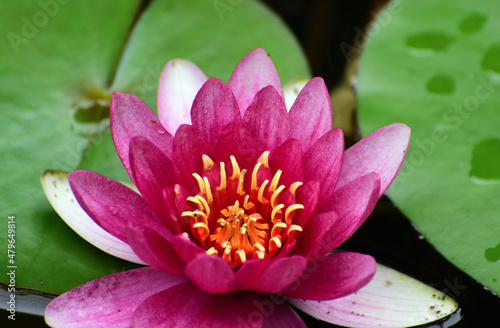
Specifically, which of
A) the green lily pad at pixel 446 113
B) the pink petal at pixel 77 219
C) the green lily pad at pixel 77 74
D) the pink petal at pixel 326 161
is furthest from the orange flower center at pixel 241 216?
the green lily pad at pixel 446 113

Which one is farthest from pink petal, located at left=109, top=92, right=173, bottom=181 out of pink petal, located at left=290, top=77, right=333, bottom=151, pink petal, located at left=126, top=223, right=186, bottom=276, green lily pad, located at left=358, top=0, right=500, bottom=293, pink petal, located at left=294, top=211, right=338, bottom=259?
green lily pad, located at left=358, top=0, right=500, bottom=293

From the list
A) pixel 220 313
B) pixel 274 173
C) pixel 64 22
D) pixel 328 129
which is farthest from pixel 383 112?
pixel 64 22

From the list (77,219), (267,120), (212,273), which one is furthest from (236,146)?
(77,219)

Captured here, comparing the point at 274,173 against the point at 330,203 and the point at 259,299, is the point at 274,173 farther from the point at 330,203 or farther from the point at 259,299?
the point at 259,299

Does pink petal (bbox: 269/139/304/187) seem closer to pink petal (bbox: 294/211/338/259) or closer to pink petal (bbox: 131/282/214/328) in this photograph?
pink petal (bbox: 294/211/338/259)

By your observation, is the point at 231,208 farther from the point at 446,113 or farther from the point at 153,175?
the point at 446,113
